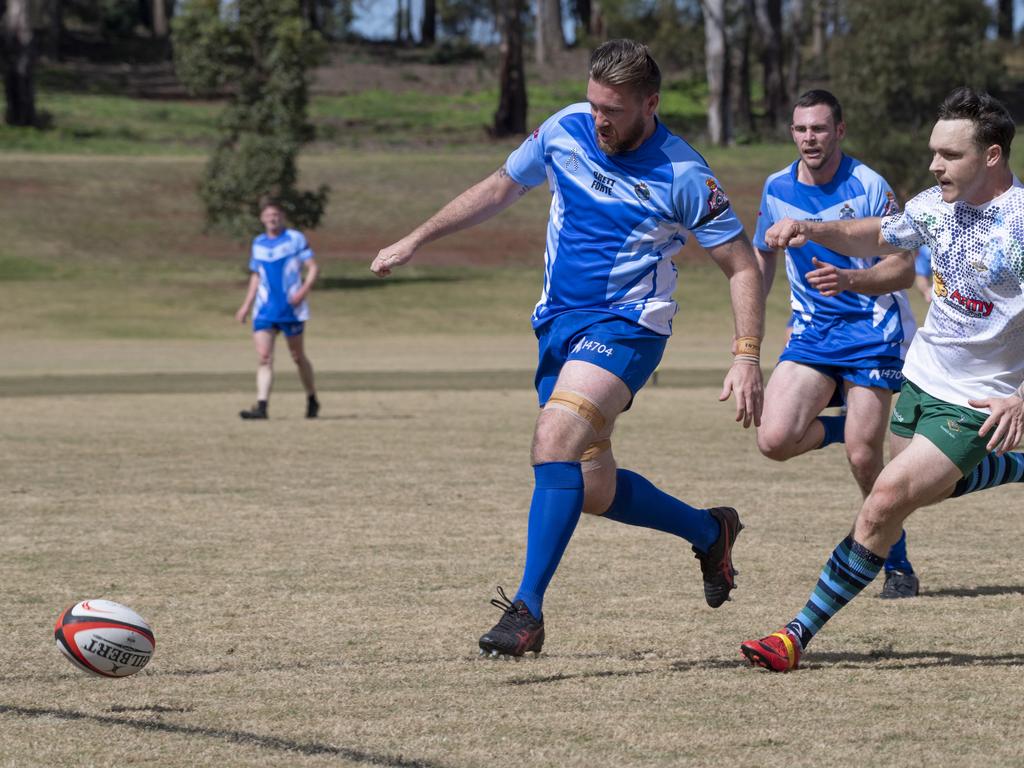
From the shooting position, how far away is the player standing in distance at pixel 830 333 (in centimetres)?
796

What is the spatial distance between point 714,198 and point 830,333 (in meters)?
2.01

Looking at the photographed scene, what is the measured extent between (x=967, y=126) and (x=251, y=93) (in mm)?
34195

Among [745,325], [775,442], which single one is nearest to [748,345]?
[745,325]

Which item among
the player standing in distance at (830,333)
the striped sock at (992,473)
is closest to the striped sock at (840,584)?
the striped sock at (992,473)

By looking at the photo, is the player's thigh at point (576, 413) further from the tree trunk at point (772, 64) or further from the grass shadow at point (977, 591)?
the tree trunk at point (772, 64)

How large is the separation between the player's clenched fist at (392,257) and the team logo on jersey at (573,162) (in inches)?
28.1

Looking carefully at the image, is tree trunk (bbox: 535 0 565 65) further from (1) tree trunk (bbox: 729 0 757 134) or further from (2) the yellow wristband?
(2) the yellow wristband

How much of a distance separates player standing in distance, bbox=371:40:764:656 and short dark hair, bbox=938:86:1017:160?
0.94m

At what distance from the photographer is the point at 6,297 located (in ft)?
112

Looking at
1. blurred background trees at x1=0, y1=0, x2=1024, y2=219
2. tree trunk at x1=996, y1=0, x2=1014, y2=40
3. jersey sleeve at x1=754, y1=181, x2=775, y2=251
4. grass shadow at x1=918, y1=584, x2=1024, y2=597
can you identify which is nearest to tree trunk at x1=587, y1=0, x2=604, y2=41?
blurred background trees at x1=0, y1=0, x2=1024, y2=219

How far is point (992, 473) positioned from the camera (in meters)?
6.95

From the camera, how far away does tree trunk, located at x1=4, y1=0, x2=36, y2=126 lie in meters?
53.1

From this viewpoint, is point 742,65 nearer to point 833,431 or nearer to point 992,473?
point 833,431

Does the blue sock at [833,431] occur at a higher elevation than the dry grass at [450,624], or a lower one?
higher
